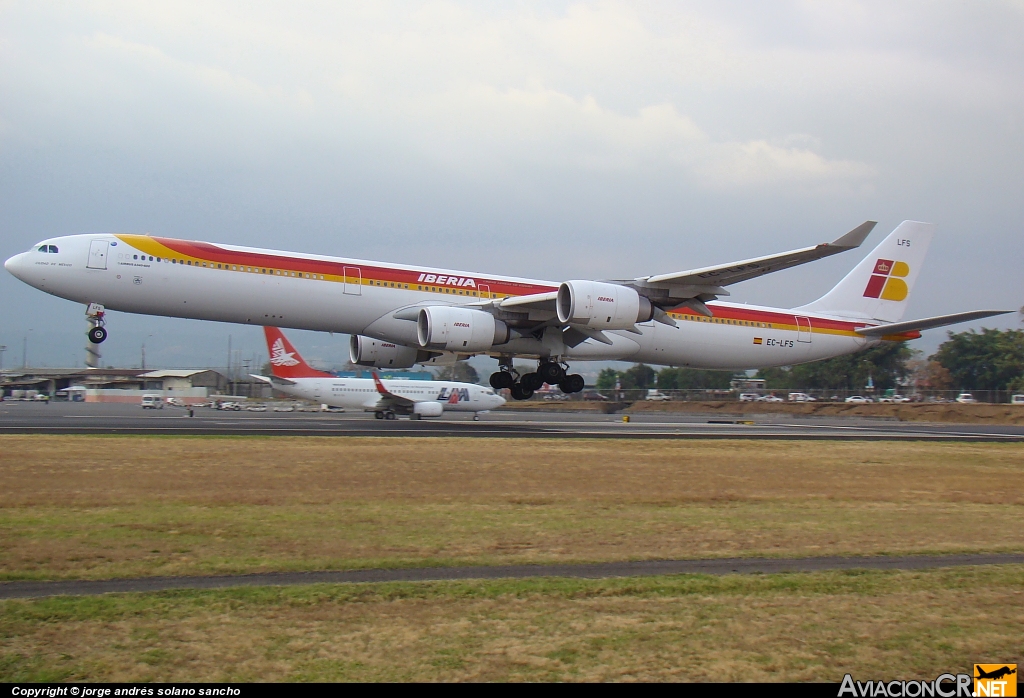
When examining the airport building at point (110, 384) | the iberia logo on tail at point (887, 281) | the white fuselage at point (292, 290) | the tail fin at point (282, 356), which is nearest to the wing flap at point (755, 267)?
the white fuselage at point (292, 290)

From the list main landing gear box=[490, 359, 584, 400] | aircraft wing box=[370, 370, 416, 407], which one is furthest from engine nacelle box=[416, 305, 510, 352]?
aircraft wing box=[370, 370, 416, 407]

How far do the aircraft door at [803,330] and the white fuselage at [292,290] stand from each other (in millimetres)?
3696

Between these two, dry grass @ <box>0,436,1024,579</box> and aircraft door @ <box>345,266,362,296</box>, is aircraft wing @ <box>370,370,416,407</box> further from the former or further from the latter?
dry grass @ <box>0,436,1024,579</box>

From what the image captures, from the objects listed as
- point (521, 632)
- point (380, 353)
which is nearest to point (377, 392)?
point (380, 353)

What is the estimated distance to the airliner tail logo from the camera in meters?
51.5

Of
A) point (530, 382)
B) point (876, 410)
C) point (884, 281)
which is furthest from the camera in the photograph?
point (876, 410)

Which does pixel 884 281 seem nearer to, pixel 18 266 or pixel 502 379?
pixel 502 379

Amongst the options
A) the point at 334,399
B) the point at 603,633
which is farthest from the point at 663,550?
the point at 334,399

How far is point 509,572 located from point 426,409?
36889mm

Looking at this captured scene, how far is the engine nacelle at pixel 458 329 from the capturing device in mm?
27984

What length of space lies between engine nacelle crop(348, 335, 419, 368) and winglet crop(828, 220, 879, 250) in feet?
53.0

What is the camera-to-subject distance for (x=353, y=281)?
2895 cm

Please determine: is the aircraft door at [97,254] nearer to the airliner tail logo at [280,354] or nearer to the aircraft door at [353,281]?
the aircraft door at [353,281]

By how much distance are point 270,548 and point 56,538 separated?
3.21 meters
